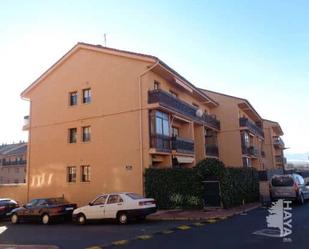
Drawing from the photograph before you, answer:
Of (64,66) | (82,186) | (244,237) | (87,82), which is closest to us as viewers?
(244,237)

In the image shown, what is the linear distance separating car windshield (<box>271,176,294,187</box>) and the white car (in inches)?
344

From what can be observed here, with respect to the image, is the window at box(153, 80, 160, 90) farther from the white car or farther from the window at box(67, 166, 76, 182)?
the white car

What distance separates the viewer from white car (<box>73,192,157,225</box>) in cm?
1580

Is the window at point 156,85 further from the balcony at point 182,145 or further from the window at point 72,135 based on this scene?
the window at point 72,135

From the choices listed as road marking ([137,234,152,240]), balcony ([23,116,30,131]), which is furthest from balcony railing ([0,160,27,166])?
road marking ([137,234,152,240])

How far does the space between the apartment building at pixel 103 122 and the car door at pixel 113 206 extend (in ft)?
15.2

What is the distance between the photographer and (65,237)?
1286cm

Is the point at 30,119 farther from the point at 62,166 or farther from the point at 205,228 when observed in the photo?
the point at 205,228

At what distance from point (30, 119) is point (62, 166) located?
5682 millimetres

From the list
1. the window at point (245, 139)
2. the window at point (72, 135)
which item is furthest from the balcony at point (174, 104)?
the window at point (72, 135)

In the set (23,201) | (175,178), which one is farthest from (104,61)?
(23,201)

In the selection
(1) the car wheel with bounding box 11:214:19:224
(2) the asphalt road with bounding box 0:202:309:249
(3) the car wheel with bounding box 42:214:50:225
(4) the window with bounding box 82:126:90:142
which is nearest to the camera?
(2) the asphalt road with bounding box 0:202:309:249

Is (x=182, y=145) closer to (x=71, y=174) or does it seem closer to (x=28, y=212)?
(x=71, y=174)

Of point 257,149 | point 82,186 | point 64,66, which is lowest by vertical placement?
point 82,186
